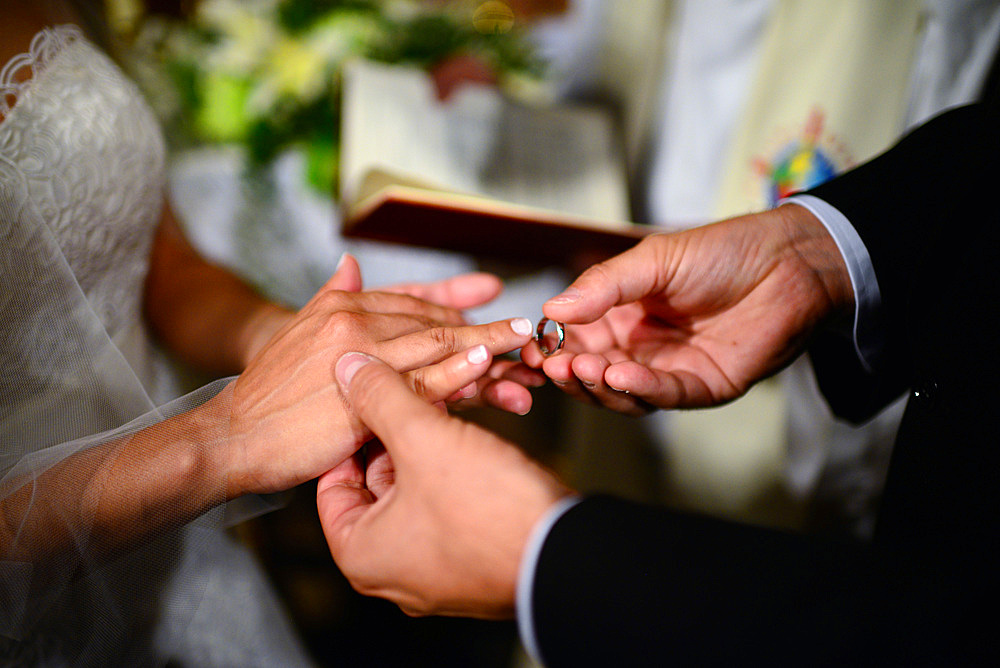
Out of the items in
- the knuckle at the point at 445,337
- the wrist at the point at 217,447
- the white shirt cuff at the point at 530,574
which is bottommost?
the wrist at the point at 217,447

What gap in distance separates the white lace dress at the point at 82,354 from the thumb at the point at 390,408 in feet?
0.62

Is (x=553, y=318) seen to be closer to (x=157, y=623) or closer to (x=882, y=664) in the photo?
(x=882, y=664)

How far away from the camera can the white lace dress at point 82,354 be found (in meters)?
0.54

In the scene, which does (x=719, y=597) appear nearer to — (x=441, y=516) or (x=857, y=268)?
(x=441, y=516)

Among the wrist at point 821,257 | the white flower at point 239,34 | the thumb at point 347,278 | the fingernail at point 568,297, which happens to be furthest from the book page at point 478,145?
the fingernail at point 568,297

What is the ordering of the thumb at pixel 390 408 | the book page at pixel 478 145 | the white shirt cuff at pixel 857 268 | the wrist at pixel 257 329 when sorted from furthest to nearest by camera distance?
1. the book page at pixel 478 145
2. the wrist at pixel 257 329
3. the white shirt cuff at pixel 857 268
4. the thumb at pixel 390 408

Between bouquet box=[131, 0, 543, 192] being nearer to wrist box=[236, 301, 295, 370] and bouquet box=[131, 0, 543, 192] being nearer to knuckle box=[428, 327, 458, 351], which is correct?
wrist box=[236, 301, 295, 370]

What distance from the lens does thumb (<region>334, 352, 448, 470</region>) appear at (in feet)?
1.53

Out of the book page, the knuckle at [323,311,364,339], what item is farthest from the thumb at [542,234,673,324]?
the book page

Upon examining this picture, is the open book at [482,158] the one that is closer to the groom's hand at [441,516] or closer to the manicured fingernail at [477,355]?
the manicured fingernail at [477,355]

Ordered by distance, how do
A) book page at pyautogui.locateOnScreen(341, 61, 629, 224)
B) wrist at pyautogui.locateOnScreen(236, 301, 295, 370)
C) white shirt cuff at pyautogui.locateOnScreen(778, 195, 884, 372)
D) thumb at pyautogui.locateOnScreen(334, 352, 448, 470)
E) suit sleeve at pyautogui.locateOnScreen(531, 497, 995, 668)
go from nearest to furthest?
suit sleeve at pyautogui.locateOnScreen(531, 497, 995, 668) < thumb at pyautogui.locateOnScreen(334, 352, 448, 470) < white shirt cuff at pyautogui.locateOnScreen(778, 195, 884, 372) < wrist at pyautogui.locateOnScreen(236, 301, 295, 370) < book page at pyautogui.locateOnScreen(341, 61, 629, 224)

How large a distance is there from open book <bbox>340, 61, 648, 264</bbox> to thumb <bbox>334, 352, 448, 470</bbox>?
375 mm

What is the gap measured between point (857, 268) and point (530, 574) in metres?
0.57

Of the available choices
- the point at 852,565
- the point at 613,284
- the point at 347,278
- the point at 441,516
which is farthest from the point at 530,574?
the point at 347,278
